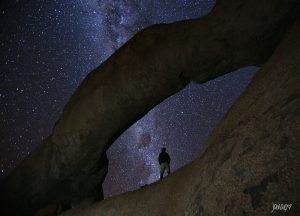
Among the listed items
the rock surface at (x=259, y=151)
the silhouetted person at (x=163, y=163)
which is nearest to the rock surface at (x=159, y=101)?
the rock surface at (x=259, y=151)

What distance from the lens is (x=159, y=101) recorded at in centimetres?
564

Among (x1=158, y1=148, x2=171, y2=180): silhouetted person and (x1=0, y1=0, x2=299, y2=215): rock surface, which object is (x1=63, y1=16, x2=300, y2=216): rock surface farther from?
(x1=158, y1=148, x2=171, y2=180): silhouetted person

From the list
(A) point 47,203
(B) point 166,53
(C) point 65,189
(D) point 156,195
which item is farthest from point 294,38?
(A) point 47,203

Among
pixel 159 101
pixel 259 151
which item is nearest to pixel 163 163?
pixel 159 101

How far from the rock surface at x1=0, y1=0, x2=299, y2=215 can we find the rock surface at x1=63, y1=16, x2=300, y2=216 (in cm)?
1

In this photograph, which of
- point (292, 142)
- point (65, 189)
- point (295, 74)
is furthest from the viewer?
point (65, 189)

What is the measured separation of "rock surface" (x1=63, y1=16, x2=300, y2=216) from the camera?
2.14 m

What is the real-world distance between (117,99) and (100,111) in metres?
0.41

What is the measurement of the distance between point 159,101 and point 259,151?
10.9 feet

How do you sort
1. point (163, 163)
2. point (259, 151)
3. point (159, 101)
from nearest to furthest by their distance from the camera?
point (259, 151)
point (159, 101)
point (163, 163)

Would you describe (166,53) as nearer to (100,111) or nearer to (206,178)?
(100,111)

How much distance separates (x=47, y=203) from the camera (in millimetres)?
6566

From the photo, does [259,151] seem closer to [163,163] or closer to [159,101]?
[159,101]

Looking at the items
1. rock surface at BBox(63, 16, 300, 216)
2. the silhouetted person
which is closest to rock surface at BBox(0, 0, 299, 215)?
rock surface at BBox(63, 16, 300, 216)
